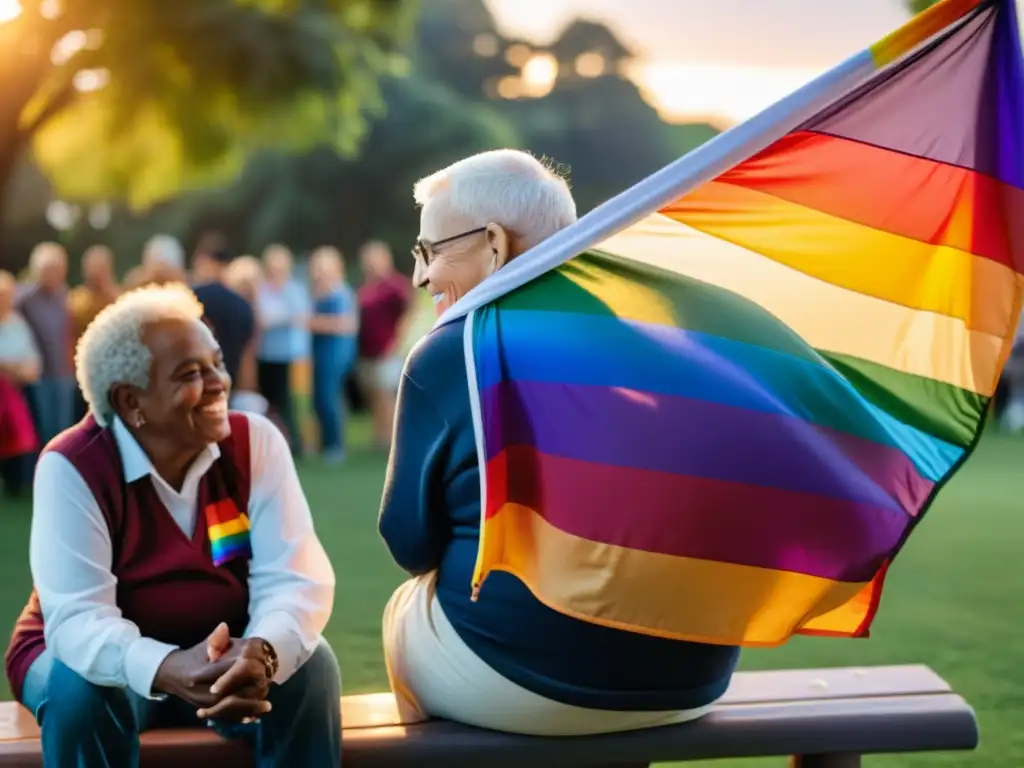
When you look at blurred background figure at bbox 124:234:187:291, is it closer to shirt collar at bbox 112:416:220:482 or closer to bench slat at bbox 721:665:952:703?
shirt collar at bbox 112:416:220:482

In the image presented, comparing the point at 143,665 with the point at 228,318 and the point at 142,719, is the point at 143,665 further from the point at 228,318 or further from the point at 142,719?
the point at 228,318

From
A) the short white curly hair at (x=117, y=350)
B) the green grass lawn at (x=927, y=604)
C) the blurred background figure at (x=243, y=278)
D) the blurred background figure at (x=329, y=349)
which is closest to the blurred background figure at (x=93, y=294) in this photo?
the blurred background figure at (x=243, y=278)

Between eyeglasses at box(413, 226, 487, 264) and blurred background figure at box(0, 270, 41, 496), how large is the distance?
24.2 ft

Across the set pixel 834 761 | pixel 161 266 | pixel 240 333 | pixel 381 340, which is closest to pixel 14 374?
pixel 161 266

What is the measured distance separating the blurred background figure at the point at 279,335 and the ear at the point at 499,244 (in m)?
8.73

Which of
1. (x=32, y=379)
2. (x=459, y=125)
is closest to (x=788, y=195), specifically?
(x=32, y=379)

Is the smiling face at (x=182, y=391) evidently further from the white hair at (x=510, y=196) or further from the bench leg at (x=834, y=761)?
the bench leg at (x=834, y=761)

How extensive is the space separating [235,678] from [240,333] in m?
4.77

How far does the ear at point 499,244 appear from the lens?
2.73 meters

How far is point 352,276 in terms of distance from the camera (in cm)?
3456

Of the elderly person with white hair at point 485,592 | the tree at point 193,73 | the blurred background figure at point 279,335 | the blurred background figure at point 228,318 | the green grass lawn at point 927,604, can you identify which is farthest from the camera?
the tree at point 193,73

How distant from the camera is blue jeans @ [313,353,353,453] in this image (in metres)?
12.0

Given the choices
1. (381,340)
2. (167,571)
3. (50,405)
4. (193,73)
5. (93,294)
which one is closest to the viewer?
(167,571)

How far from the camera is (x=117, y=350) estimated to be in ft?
9.48
